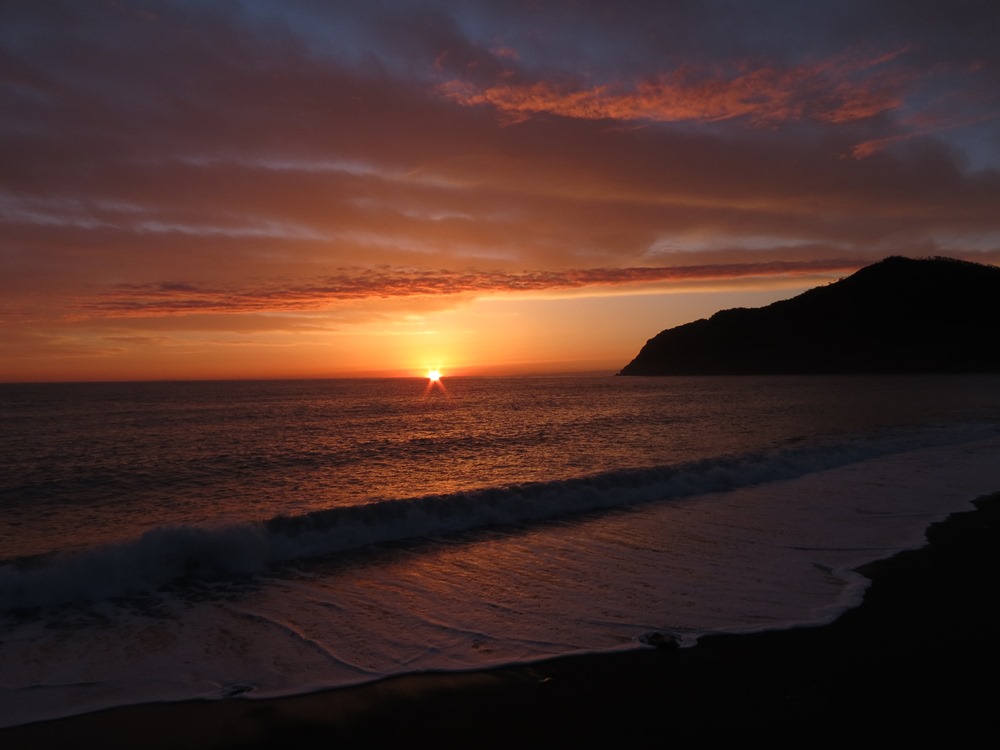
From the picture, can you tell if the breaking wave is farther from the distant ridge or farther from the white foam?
the distant ridge

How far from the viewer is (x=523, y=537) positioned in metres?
12.7

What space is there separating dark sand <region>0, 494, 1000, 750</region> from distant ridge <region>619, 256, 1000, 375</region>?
150 metres

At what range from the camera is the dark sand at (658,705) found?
16.8 ft

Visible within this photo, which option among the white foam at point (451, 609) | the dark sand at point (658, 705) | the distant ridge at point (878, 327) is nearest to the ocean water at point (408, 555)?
the white foam at point (451, 609)

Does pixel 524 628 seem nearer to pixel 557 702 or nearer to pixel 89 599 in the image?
pixel 557 702

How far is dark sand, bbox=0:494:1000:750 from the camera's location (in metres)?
5.12

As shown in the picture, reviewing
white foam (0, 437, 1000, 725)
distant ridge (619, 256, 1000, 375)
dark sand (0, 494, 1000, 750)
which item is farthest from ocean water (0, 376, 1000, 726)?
distant ridge (619, 256, 1000, 375)

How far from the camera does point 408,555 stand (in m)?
11.6

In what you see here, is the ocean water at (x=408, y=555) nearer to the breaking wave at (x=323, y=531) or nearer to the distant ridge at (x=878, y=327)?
the breaking wave at (x=323, y=531)

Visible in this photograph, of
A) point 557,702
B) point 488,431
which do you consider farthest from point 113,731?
point 488,431

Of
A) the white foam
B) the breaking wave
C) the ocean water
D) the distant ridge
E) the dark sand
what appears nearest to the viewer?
the dark sand

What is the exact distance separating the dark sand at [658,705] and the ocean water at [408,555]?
414 millimetres

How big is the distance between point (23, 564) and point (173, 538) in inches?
85.9

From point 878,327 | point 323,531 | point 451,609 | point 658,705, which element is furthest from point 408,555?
point 878,327
